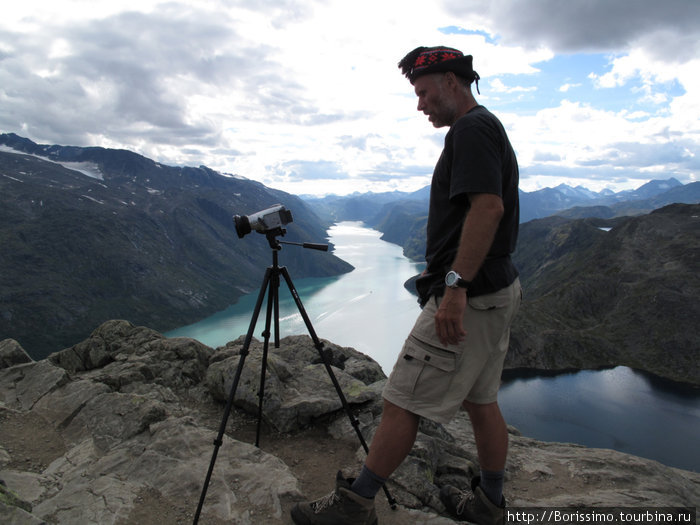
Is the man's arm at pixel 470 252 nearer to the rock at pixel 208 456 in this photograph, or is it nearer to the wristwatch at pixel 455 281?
the wristwatch at pixel 455 281

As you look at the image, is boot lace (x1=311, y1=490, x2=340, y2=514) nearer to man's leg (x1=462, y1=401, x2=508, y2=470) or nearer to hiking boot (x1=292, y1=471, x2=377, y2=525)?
hiking boot (x1=292, y1=471, x2=377, y2=525)

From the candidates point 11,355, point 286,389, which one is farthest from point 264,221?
point 11,355

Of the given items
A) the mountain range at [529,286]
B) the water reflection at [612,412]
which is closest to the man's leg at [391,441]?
the water reflection at [612,412]

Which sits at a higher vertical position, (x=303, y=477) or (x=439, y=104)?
(x=439, y=104)

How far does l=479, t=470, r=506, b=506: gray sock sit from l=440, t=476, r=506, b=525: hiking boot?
1.6 inches

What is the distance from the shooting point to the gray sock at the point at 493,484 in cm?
357

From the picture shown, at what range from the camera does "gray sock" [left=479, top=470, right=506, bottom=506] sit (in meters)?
3.57

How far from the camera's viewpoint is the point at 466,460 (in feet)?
21.0

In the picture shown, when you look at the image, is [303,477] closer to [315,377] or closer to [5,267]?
[315,377]

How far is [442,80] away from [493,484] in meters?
3.58

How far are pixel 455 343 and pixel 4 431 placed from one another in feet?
26.4

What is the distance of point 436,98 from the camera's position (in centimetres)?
330

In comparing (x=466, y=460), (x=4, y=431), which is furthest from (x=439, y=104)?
(x=4, y=431)

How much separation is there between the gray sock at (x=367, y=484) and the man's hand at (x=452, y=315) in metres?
1.30
